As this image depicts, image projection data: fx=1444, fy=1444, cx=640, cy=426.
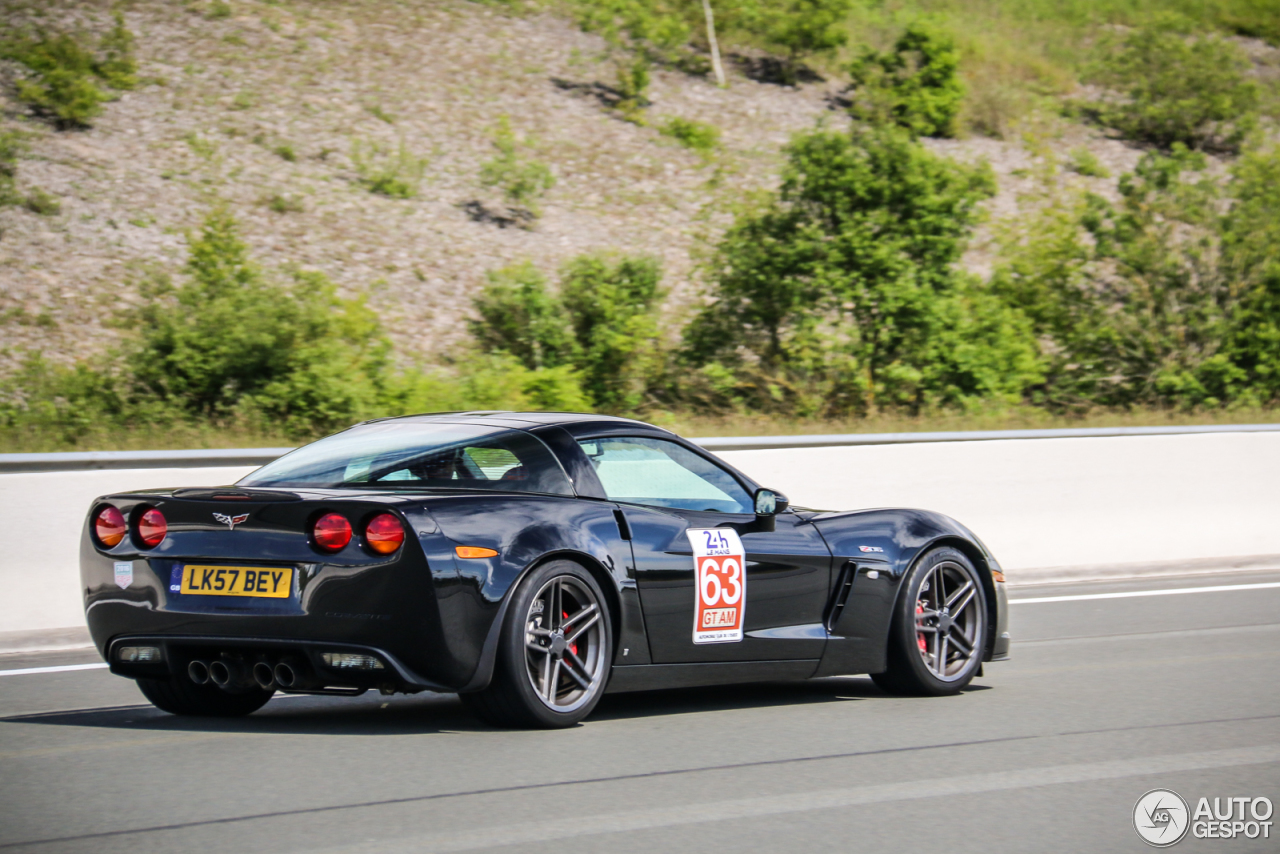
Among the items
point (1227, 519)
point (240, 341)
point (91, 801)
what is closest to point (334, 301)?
point (240, 341)

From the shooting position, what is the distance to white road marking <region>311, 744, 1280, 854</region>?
4.03 meters

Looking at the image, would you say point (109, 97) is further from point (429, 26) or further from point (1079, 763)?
point (1079, 763)

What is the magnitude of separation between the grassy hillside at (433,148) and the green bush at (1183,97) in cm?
91

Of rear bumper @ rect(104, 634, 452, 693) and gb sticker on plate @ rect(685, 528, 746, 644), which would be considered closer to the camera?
rear bumper @ rect(104, 634, 452, 693)

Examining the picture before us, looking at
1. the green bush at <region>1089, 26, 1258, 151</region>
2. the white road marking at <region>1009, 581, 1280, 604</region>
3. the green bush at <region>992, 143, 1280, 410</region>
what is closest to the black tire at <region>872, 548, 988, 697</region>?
the white road marking at <region>1009, 581, 1280, 604</region>

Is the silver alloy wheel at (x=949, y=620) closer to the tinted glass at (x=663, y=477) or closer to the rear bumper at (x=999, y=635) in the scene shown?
the rear bumper at (x=999, y=635)

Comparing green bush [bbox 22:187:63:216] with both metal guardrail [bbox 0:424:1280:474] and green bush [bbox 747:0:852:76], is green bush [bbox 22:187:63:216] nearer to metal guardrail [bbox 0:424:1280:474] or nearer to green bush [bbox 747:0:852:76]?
metal guardrail [bbox 0:424:1280:474]

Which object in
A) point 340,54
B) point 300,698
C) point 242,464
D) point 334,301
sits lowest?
point 300,698

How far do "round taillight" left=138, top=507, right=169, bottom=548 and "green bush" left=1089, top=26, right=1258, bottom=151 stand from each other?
114 feet

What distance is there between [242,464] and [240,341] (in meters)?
8.80

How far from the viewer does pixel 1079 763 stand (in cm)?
525

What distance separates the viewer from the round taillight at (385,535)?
16.4ft

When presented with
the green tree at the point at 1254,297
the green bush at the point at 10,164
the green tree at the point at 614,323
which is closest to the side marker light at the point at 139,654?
the green tree at the point at 614,323

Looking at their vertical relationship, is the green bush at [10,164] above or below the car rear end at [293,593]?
above
